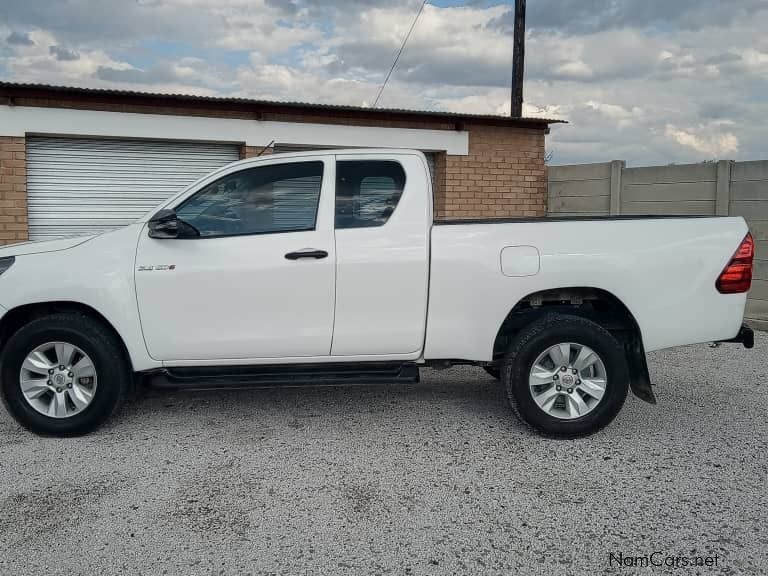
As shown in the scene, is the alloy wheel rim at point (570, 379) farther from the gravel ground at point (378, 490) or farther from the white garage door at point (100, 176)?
the white garage door at point (100, 176)

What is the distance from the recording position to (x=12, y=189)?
33.4 feet

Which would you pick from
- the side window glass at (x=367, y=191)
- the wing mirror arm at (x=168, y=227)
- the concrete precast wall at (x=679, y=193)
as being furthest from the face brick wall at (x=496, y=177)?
the wing mirror arm at (x=168, y=227)

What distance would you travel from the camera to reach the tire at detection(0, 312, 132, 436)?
5.04 m

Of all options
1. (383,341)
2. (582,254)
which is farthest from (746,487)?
(383,341)

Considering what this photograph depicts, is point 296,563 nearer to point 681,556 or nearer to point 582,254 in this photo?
point 681,556

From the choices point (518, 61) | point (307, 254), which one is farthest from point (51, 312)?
point (518, 61)

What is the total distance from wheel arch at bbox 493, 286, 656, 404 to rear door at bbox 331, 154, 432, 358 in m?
0.68

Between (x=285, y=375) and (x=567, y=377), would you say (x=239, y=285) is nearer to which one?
(x=285, y=375)

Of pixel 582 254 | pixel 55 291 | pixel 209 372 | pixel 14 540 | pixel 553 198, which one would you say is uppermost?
pixel 553 198

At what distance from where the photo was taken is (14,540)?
3.64m

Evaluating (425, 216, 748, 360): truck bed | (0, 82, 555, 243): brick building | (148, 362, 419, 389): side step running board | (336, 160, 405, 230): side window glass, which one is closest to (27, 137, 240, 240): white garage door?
(0, 82, 555, 243): brick building

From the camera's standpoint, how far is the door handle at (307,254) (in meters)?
5.05

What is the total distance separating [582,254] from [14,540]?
381cm

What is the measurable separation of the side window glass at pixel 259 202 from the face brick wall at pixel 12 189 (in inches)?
247
